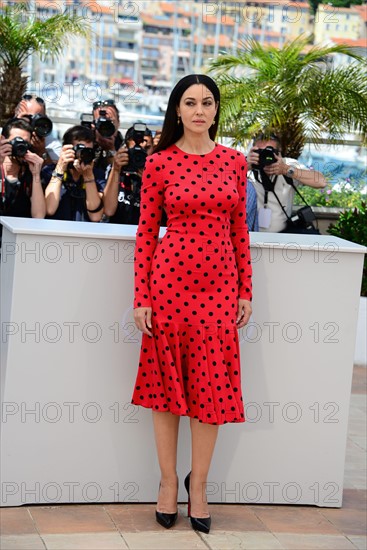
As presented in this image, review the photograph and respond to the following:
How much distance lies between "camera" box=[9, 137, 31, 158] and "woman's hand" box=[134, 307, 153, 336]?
6.63 feet

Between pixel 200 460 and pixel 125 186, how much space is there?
2.25 meters

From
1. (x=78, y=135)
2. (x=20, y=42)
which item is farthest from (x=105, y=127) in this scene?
(x=20, y=42)

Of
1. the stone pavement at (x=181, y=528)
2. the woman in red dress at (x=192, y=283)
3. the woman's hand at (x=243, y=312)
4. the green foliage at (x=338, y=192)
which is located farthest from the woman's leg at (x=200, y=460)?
the green foliage at (x=338, y=192)

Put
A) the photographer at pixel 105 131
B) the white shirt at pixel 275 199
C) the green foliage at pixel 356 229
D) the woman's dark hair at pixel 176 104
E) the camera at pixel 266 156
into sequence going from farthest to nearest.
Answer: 1. the green foliage at pixel 356 229
2. the white shirt at pixel 275 199
3. the camera at pixel 266 156
4. the photographer at pixel 105 131
5. the woman's dark hair at pixel 176 104

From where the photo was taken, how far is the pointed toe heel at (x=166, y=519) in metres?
4.38

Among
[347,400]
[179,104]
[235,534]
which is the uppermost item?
[179,104]

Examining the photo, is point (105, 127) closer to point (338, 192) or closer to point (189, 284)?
point (189, 284)

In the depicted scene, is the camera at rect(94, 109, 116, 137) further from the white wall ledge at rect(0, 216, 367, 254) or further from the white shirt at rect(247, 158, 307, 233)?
the white wall ledge at rect(0, 216, 367, 254)

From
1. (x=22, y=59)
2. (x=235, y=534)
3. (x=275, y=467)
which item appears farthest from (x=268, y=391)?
(x=22, y=59)

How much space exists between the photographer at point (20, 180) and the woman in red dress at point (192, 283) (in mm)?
1686

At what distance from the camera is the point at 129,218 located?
612 centimetres

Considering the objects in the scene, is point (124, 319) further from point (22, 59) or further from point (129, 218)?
point (22, 59)

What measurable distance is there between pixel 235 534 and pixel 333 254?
127cm

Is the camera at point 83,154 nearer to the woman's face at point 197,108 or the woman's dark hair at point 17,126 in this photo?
the woman's dark hair at point 17,126
